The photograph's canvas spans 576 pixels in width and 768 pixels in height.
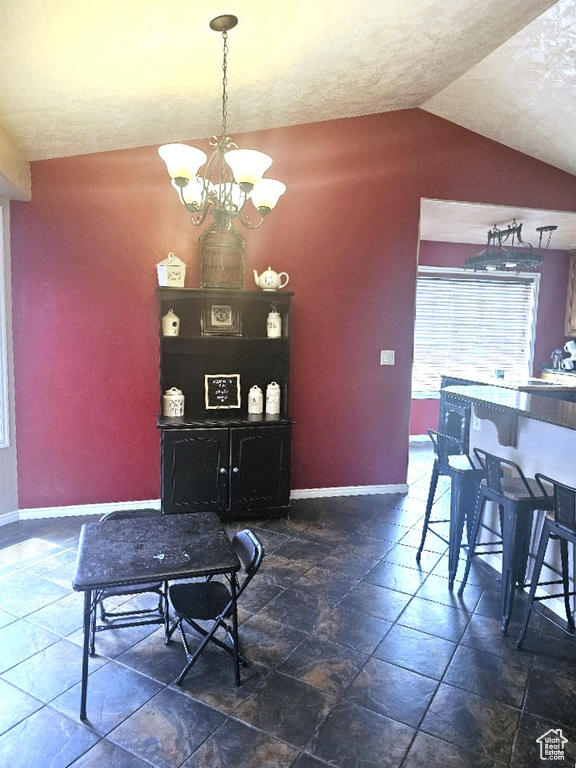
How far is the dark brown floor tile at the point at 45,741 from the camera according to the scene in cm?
177

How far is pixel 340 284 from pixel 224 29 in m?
2.27

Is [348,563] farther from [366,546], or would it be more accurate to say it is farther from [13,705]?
[13,705]

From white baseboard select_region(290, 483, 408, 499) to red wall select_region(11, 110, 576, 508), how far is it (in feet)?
0.18

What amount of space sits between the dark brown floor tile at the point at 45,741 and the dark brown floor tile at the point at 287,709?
0.59 metres

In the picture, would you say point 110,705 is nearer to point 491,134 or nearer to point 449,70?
point 449,70

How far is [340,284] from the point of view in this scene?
441cm

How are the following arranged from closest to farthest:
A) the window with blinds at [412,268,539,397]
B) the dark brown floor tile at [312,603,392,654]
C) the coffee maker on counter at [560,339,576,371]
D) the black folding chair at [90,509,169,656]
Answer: the black folding chair at [90,509,169,656], the dark brown floor tile at [312,603,392,654], the coffee maker on counter at [560,339,576,371], the window with blinds at [412,268,539,397]

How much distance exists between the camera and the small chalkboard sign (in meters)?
4.21

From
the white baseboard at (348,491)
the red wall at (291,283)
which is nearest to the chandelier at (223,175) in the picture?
the red wall at (291,283)

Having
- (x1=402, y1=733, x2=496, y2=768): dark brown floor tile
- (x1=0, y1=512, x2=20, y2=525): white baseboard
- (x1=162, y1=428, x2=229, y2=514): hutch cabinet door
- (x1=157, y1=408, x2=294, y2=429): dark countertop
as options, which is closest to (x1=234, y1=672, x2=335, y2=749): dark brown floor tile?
(x1=402, y1=733, x2=496, y2=768): dark brown floor tile

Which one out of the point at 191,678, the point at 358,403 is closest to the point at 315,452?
the point at 358,403

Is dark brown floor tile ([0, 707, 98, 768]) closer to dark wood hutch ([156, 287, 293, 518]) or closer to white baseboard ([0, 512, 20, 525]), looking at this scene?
dark wood hutch ([156, 287, 293, 518])

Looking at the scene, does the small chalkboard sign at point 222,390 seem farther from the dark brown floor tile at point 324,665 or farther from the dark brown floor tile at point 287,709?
the dark brown floor tile at point 287,709

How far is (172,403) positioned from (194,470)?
561 millimetres
